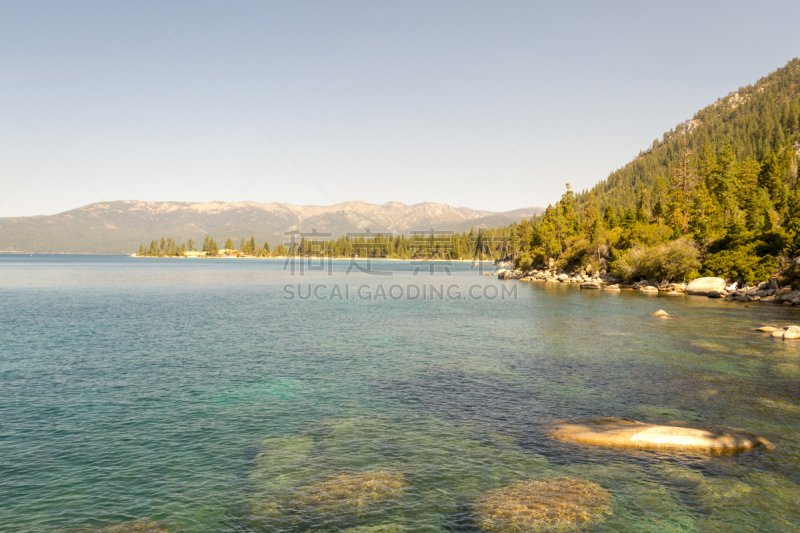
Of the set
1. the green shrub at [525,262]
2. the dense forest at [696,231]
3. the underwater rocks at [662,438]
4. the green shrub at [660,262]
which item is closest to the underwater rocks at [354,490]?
the underwater rocks at [662,438]

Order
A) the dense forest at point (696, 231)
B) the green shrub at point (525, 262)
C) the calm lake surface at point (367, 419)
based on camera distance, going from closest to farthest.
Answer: the calm lake surface at point (367, 419) < the dense forest at point (696, 231) < the green shrub at point (525, 262)

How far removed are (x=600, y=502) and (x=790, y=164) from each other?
193126 millimetres

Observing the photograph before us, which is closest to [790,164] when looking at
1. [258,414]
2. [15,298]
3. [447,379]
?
[447,379]

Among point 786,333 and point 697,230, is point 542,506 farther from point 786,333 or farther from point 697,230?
point 697,230

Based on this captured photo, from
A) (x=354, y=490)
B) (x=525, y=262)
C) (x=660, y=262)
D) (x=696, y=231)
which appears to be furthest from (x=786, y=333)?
(x=525, y=262)

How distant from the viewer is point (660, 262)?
9762 cm

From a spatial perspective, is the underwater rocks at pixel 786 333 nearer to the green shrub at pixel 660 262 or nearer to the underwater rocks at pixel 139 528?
the green shrub at pixel 660 262

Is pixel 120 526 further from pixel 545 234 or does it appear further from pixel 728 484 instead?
pixel 545 234

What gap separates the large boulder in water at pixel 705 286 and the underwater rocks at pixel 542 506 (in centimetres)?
8533

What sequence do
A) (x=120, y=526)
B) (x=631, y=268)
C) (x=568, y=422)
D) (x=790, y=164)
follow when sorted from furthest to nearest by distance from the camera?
(x=790, y=164) < (x=631, y=268) < (x=568, y=422) < (x=120, y=526)

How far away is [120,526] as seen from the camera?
13.4 m

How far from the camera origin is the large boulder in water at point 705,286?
8371cm

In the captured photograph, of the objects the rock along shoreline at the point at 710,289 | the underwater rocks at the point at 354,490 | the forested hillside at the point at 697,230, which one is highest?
the forested hillside at the point at 697,230

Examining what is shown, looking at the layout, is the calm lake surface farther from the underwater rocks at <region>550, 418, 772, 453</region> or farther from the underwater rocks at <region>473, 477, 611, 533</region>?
the underwater rocks at <region>550, 418, 772, 453</region>
